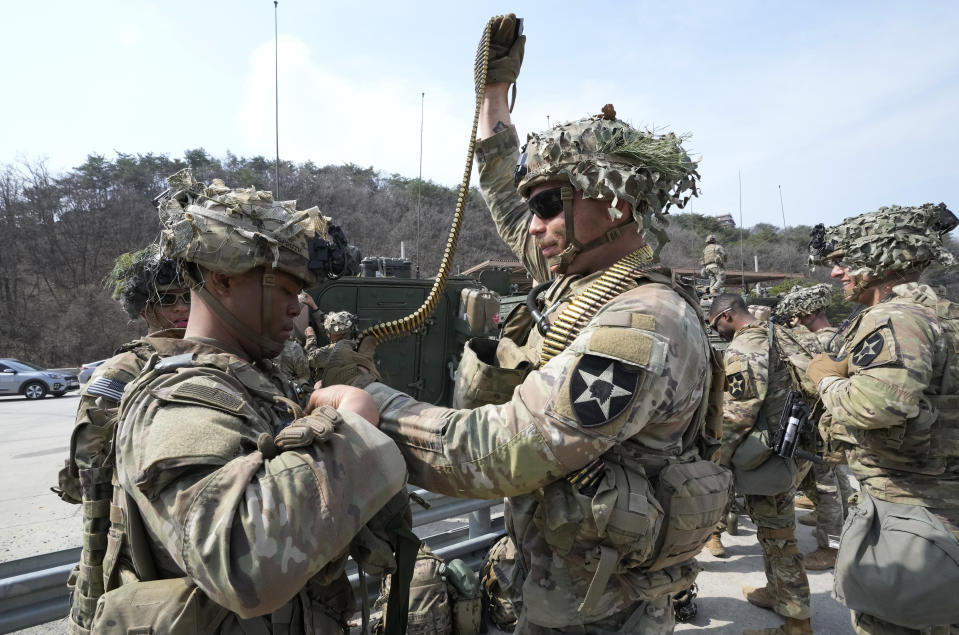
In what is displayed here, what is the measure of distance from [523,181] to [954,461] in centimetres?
320

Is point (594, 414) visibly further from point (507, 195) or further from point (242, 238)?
point (507, 195)

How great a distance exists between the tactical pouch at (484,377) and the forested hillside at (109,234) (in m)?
25.9

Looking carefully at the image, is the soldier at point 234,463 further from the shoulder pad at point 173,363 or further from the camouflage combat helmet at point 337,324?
the camouflage combat helmet at point 337,324

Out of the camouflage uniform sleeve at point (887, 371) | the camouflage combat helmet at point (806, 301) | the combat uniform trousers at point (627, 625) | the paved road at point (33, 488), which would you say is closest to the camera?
the combat uniform trousers at point (627, 625)

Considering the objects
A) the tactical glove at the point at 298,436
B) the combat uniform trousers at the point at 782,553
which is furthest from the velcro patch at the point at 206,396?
the combat uniform trousers at the point at 782,553

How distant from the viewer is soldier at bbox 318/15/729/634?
5.78 feet

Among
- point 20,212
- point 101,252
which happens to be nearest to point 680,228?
point 101,252

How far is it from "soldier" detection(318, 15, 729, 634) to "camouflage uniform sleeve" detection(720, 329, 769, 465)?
3025mm

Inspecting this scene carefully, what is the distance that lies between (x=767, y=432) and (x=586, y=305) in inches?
152

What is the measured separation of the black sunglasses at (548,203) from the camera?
240 centimetres

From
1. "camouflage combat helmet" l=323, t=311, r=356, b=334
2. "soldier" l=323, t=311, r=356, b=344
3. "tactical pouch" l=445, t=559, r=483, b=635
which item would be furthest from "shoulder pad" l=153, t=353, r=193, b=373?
"camouflage combat helmet" l=323, t=311, r=356, b=334

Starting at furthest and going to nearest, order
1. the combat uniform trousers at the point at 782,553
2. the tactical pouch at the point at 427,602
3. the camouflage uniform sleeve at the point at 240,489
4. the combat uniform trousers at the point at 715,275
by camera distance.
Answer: the combat uniform trousers at the point at 715,275 → the combat uniform trousers at the point at 782,553 → the tactical pouch at the point at 427,602 → the camouflage uniform sleeve at the point at 240,489

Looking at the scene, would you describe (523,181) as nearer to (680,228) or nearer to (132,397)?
(132,397)

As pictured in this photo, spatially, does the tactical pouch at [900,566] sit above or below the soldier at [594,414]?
below
